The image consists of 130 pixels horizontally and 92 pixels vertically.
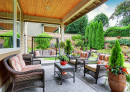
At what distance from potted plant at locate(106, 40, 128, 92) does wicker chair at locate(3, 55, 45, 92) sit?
1709 mm

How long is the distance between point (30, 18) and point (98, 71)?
5.16 meters

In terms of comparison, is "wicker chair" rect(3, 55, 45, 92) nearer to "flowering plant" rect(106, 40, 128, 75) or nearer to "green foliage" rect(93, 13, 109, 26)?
"flowering plant" rect(106, 40, 128, 75)

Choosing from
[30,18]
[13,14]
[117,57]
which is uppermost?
[30,18]

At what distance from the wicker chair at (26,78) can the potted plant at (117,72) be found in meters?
1.71

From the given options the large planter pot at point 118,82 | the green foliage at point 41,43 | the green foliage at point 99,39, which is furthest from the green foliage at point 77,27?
the large planter pot at point 118,82

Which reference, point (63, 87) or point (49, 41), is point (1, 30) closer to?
point (63, 87)

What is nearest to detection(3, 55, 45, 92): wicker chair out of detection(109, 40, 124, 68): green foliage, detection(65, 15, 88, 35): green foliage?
detection(109, 40, 124, 68): green foliage

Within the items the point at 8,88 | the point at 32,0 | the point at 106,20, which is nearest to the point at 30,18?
the point at 32,0

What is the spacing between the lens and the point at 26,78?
6.49 ft

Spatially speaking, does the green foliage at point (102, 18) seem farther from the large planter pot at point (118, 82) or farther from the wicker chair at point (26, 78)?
the wicker chair at point (26, 78)

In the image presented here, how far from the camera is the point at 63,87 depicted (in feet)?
7.71

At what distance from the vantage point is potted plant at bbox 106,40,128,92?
199cm

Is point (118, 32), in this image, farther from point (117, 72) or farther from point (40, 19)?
point (117, 72)

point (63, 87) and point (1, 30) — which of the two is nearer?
point (1, 30)
